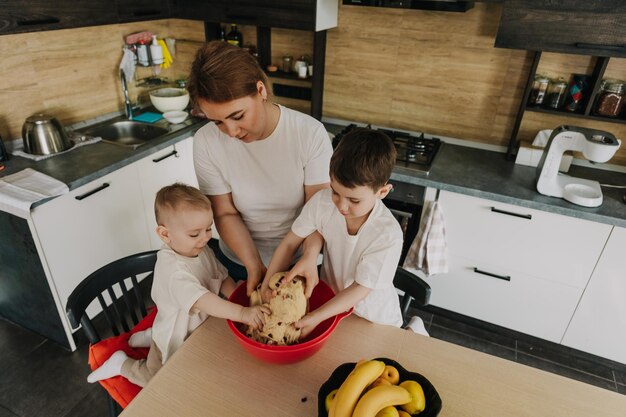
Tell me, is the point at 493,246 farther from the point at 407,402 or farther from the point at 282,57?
the point at 282,57

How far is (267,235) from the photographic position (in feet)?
4.68

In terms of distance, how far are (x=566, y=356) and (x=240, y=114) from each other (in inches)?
86.3

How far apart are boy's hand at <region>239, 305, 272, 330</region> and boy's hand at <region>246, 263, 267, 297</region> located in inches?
5.3

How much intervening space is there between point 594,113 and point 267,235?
1777 mm

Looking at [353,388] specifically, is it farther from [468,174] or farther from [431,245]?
[468,174]

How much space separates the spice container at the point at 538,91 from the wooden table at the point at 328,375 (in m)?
1.57

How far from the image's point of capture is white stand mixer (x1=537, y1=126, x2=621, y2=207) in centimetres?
180

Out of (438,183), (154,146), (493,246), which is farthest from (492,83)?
(154,146)

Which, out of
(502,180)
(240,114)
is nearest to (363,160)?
(240,114)

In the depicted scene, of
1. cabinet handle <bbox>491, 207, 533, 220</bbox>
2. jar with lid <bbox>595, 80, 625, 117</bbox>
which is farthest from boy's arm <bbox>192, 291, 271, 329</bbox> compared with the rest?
jar with lid <bbox>595, 80, 625, 117</bbox>

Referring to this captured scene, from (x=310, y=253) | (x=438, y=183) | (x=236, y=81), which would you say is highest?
(x=236, y=81)

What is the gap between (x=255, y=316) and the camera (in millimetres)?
992

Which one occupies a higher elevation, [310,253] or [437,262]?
[310,253]

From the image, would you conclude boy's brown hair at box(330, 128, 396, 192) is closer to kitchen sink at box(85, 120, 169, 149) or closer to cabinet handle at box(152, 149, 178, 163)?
cabinet handle at box(152, 149, 178, 163)
